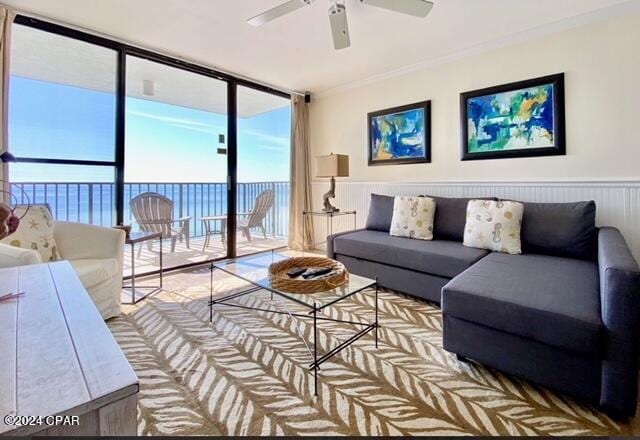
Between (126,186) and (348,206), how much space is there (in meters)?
2.61

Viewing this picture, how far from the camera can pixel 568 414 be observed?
1354 millimetres

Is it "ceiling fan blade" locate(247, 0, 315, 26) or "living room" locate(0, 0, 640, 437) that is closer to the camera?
"living room" locate(0, 0, 640, 437)

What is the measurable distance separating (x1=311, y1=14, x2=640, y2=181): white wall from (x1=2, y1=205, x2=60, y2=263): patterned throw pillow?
10.8 feet

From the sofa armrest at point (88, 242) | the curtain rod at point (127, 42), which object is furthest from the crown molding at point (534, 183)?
the sofa armrest at point (88, 242)

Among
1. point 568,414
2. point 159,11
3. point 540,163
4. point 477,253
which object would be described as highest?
point 159,11

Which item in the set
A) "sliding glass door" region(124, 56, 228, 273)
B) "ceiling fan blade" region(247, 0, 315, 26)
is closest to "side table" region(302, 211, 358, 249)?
"sliding glass door" region(124, 56, 228, 273)

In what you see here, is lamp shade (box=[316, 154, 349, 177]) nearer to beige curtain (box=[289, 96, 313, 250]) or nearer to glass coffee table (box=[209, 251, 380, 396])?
beige curtain (box=[289, 96, 313, 250])

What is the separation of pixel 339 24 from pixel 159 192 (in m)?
3.03

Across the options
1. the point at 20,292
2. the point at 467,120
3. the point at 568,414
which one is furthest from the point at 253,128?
the point at 568,414

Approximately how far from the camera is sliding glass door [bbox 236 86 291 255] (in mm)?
4320

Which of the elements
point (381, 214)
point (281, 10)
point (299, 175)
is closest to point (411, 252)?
point (381, 214)

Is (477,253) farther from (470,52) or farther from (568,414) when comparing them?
(470,52)

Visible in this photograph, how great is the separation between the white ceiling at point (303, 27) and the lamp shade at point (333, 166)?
1.04m

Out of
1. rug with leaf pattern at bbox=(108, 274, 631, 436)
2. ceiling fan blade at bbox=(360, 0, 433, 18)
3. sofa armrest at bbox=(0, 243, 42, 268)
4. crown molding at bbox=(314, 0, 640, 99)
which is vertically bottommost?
rug with leaf pattern at bbox=(108, 274, 631, 436)
